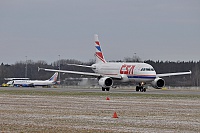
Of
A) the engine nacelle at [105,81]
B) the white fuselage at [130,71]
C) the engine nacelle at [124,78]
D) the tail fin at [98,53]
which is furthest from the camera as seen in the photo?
the tail fin at [98,53]

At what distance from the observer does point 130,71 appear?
6962cm

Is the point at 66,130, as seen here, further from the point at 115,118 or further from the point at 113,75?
the point at 113,75

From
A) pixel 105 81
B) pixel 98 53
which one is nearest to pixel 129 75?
pixel 105 81

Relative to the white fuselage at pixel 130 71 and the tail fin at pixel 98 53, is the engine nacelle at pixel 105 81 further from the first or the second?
the tail fin at pixel 98 53

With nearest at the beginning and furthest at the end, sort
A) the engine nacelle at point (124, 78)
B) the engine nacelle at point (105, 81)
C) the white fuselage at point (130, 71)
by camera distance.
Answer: the white fuselage at point (130, 71) < the engine nacelle at point (105, 81) < the engine nacelle at point (124, 78)

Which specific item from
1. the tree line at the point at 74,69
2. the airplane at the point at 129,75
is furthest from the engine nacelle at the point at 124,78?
the tree line at the point at 74,69

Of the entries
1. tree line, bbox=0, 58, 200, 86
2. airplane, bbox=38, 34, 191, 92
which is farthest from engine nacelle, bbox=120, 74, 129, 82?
tree line, bbox=0, 58, 200, 86

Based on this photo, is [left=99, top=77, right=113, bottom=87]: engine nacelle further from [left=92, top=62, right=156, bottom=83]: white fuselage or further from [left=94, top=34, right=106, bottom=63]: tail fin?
[left=94, top=34, right=106, bottom=63]: tail fin

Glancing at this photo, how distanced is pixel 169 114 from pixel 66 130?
383 inches

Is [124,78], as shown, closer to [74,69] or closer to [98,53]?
[98,53]

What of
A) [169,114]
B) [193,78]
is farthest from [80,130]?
[193,78]

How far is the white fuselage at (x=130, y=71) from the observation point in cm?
6762

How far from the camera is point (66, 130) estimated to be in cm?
2073

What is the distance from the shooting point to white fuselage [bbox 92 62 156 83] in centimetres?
6762
